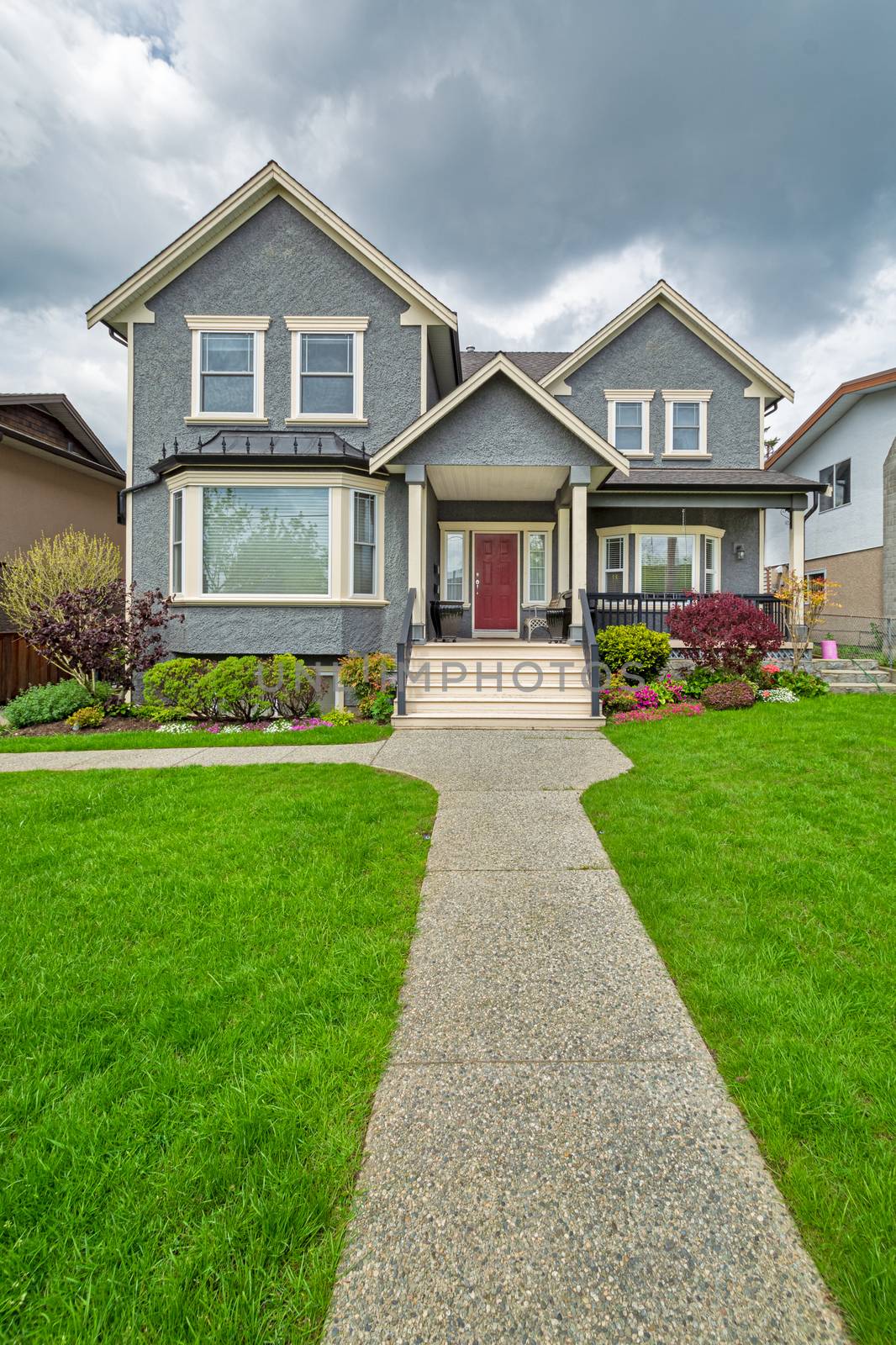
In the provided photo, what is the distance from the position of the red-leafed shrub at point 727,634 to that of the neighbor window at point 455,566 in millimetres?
5903

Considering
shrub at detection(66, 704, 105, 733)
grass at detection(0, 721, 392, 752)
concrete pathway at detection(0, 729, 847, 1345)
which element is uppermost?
shrub at detection(66, 704, 105, 733)

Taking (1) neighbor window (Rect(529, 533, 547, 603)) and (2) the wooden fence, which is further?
(1) neighbor window (Rect(529, 533, 547, 603))

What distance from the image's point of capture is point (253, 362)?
1261 centimetres

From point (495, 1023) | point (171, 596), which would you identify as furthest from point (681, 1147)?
point (171, 596)

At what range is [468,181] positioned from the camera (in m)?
17.2

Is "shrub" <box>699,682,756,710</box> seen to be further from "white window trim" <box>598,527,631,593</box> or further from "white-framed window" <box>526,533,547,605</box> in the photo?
"white-framed window" <box>526,533,547,605</box>

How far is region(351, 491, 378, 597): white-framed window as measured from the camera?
11875 millimetres

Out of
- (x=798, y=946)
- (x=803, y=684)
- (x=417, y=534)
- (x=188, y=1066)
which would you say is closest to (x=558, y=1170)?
(x=188, y=1066)

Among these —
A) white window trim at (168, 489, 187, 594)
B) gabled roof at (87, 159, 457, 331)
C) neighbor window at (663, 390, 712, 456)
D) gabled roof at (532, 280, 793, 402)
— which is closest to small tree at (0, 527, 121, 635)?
white window trim at (168, 489, 187, 594)

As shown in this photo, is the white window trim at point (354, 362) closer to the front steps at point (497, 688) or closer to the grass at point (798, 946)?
the front steps at point (497, 688)

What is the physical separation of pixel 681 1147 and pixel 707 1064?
474 millimetres

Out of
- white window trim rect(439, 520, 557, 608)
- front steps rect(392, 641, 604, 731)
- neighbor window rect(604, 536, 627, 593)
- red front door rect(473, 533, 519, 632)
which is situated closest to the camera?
front steps rect(392, 641, 604, 731)

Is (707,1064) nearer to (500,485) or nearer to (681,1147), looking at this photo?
(681,1147)

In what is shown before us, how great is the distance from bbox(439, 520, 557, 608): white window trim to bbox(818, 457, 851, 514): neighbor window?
10224 mm
